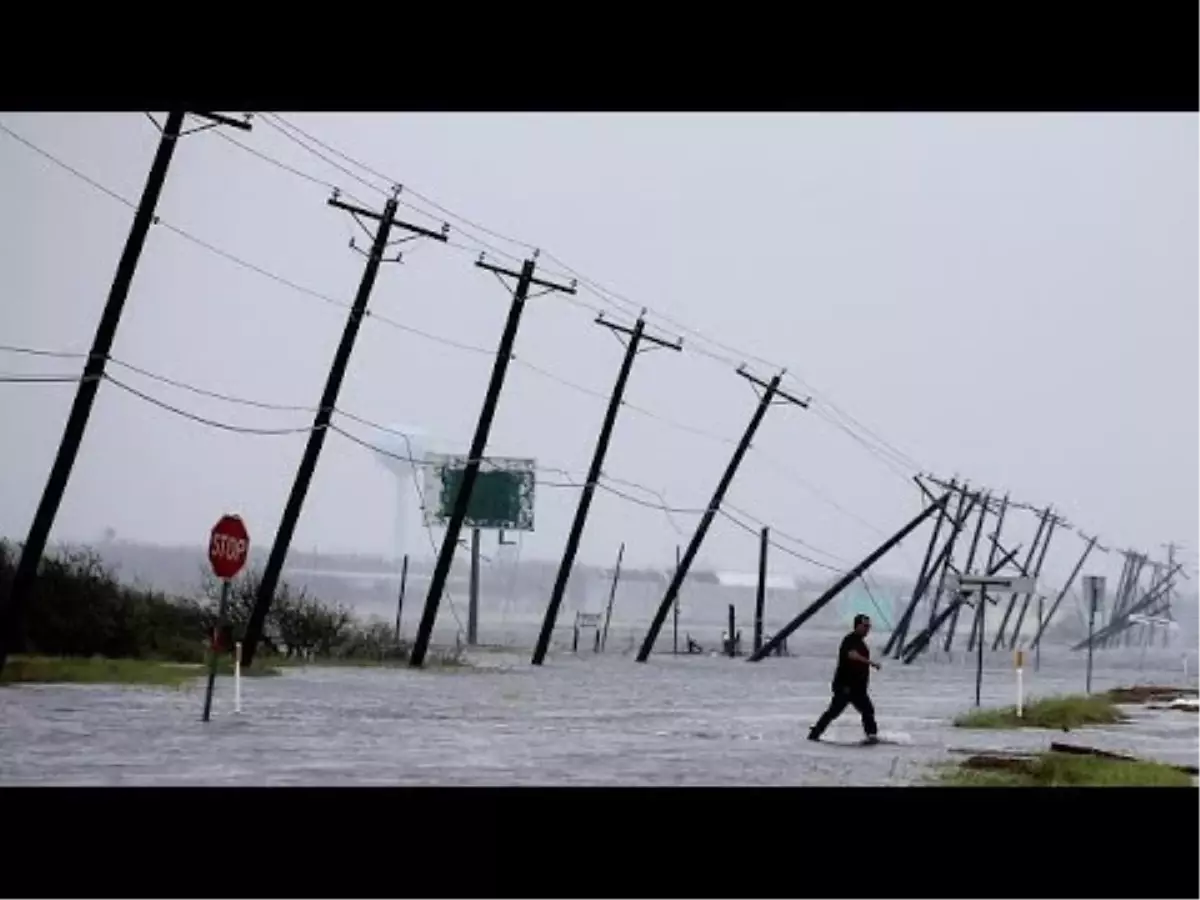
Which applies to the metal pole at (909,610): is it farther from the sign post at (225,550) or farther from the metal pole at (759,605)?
the sign post at (225,550)

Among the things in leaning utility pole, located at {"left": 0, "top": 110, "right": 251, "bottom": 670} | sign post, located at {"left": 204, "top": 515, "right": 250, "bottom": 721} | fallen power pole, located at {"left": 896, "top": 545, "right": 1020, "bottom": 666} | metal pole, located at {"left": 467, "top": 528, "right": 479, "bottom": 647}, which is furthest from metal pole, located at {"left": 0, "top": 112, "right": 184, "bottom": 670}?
fallen power pole, located at {"left": 896, "top": 545, "right": 1020, "bottom": 666}

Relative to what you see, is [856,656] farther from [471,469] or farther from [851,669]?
[471,469]

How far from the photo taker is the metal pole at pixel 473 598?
30.5 m

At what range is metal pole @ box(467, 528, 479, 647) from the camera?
100.0 feet

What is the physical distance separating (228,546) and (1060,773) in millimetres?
6572

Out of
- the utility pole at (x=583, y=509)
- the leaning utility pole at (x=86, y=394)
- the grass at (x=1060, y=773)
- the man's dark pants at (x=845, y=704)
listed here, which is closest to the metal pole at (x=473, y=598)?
the utility pole at (x=583, y=509)

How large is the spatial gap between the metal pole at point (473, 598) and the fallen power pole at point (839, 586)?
16.4 ft

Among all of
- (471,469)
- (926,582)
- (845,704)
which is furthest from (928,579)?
(845,704)
